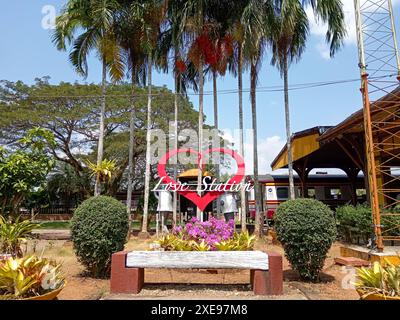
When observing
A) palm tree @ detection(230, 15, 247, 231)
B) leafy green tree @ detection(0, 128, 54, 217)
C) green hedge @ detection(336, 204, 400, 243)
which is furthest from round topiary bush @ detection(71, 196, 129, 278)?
palm tree @ detection(230, 15, 247, 231)

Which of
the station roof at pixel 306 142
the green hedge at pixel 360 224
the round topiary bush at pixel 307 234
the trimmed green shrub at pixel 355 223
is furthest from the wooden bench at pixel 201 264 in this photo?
the station roof at pixel 306 142

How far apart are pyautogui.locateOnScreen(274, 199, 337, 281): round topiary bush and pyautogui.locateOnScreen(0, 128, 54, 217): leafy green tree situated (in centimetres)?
753

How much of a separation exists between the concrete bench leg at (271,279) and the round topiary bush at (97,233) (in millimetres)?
2800

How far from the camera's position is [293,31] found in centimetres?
1385

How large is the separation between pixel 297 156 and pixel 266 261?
14.0 m

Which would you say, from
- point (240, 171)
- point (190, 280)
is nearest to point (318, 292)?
point (190, 280)

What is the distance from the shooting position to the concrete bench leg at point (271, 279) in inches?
215

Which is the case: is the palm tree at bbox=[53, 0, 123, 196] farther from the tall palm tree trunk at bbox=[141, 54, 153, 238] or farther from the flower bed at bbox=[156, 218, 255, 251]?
the flower bed at bbox=[156, 218, 255, 251]

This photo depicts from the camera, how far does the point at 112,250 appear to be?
6.73m

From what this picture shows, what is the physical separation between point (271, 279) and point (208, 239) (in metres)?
1.70

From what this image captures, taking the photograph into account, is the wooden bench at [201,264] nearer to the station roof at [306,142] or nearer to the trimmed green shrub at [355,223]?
the trimmed green shrub at [355,223]

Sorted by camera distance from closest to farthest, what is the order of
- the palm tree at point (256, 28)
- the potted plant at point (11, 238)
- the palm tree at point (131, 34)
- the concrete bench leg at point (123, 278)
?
the concrete bench leg at point (123, 278)
the potted plant at point (11, 238)
the palm tree at point (256, 28)
the palm tree at point (131, 34)

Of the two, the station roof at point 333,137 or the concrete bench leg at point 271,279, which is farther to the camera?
the station roof at point 333,137
